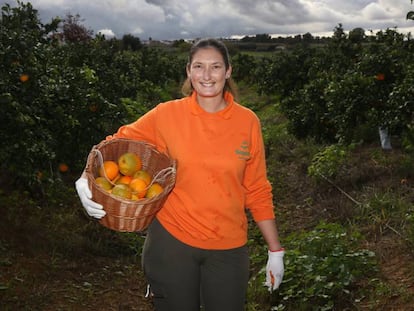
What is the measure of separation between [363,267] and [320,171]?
3.76 m

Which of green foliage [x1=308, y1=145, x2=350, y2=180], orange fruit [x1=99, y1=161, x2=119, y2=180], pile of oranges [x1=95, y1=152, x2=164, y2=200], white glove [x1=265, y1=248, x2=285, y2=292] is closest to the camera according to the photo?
pile of oranges [x1=95, y1=152, x2=164, y2=200]

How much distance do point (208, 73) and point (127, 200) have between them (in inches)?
29.0

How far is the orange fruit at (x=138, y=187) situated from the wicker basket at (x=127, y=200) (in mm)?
76

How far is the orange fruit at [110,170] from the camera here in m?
2.49

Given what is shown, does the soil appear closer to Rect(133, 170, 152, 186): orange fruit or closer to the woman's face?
Rect(133, 170, 152, 186): orange fruit

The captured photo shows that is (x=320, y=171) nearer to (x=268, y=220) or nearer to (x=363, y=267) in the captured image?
(x=363, y=267)

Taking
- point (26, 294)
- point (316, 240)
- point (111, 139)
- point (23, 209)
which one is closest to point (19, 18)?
point (23, 209)

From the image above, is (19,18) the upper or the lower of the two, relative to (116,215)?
upper

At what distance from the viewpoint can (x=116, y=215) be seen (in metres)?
2.29

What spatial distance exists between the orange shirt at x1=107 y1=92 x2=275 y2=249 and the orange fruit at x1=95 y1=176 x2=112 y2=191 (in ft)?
0.92

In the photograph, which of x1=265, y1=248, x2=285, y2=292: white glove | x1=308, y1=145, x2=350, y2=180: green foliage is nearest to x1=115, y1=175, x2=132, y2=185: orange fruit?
x1=265, y1=248, x2=285, y2=292: white glove

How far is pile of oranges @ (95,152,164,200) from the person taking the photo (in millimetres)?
2385

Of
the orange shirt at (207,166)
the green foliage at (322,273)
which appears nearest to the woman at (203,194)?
the orange shirt at (207,166)

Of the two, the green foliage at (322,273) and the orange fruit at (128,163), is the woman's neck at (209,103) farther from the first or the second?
the green foliage at (322,273)
